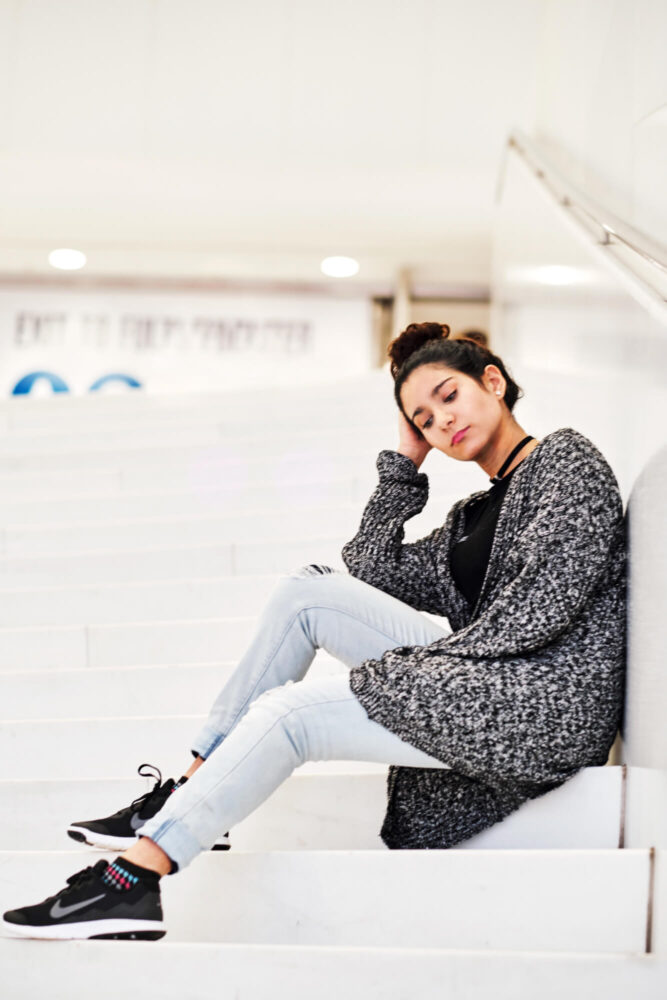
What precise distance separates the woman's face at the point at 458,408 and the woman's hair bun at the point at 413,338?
8cm

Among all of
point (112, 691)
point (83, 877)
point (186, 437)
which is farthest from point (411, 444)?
point (186, 437)

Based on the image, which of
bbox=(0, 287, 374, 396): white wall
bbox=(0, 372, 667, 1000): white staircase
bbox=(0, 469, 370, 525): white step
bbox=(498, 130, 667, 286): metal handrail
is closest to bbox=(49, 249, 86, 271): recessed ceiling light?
bbox=(0, 287, 374, 396): white wall

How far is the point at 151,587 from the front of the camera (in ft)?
9.35

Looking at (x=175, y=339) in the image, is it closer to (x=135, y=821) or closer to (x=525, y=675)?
(x=135, y=821)

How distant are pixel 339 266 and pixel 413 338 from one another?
6167mm

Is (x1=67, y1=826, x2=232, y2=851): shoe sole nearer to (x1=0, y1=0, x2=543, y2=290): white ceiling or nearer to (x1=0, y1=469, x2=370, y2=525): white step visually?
(x1=0, y1=469, x2=370, y2=525): white step

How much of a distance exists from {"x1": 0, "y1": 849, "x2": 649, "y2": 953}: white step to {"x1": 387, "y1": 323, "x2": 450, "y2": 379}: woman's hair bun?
3.27 ft

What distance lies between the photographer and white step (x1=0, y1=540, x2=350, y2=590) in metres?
3.07

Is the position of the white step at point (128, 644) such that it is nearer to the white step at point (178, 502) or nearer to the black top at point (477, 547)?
the black top at point (477, 547)

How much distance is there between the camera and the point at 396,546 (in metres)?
2.06

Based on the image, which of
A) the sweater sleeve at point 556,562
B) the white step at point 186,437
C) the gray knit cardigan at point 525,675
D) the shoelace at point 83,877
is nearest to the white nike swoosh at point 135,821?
the shoelace at point 83,877

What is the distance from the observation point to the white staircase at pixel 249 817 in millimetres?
1303

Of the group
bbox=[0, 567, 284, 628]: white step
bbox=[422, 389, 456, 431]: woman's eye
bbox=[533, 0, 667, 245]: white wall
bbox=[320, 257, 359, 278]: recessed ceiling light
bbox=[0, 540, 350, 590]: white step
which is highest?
bbox=[320, 257, 359, 278]: recessed ceiling light

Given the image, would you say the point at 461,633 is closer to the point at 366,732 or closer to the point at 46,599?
the point at 366,732
